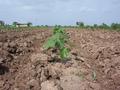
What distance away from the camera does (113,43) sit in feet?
35.8

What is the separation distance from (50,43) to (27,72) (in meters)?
1.41

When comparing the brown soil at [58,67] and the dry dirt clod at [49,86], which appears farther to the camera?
the brown soil at [58,67]

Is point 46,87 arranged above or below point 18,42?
below

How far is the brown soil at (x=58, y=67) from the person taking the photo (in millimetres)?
8055

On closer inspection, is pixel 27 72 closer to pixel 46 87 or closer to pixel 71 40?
pixel 46 87

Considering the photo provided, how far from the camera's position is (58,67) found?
873 cm

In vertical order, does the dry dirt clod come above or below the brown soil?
below

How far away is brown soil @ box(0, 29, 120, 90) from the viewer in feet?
26.4

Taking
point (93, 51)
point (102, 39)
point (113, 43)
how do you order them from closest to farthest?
point (93, 51), point (113, 43), point (102, 39)

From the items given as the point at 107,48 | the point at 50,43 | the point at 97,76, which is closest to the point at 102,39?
the point at 107,48

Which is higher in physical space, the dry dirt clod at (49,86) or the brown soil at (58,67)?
the brown soil at (58,67)

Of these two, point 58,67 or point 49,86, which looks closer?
point 49,86

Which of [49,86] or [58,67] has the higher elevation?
[58,67]

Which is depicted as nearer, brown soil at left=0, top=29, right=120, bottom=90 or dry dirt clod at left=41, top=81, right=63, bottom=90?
dry dirt clod at left=41, top=81, right=63, bottom=90
